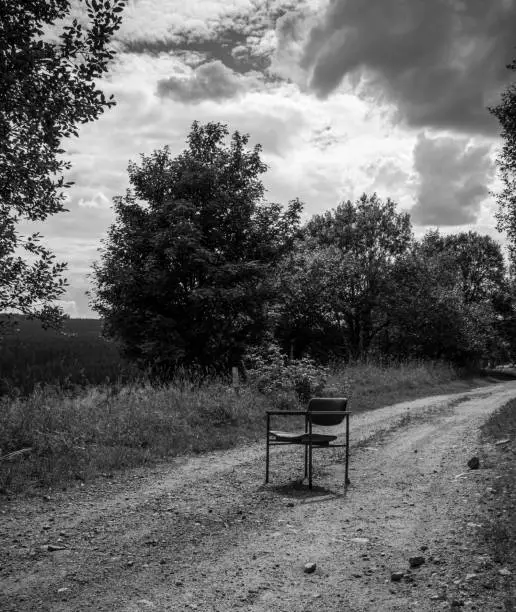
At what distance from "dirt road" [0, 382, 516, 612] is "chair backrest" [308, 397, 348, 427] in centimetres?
95

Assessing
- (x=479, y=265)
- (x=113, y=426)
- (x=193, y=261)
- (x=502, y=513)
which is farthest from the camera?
(x=479, y=265)

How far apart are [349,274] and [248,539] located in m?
38.4

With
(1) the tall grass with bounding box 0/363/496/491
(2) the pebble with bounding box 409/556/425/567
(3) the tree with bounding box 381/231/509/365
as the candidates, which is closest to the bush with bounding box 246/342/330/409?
(1) the tall grass with bounding box 0/363/496/491

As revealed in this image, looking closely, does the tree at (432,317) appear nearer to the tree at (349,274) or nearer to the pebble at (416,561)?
the tree at (349,274)

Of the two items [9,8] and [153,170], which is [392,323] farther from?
[9,8]

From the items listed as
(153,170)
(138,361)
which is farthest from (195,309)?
(153,170)

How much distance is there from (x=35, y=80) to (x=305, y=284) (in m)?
30.4

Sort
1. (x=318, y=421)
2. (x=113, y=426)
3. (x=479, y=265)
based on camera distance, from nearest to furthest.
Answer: (x=318, y=421), (x=113, y=426), (x=479, y=265)

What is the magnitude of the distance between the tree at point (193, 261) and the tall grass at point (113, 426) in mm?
7150

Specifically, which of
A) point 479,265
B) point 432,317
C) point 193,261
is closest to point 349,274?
point 432,317

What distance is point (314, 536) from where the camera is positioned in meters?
5.95

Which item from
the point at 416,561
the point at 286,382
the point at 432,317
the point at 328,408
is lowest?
the point at 416,561

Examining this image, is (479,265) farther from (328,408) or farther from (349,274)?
(328,408)

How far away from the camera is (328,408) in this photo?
8.84 metres
